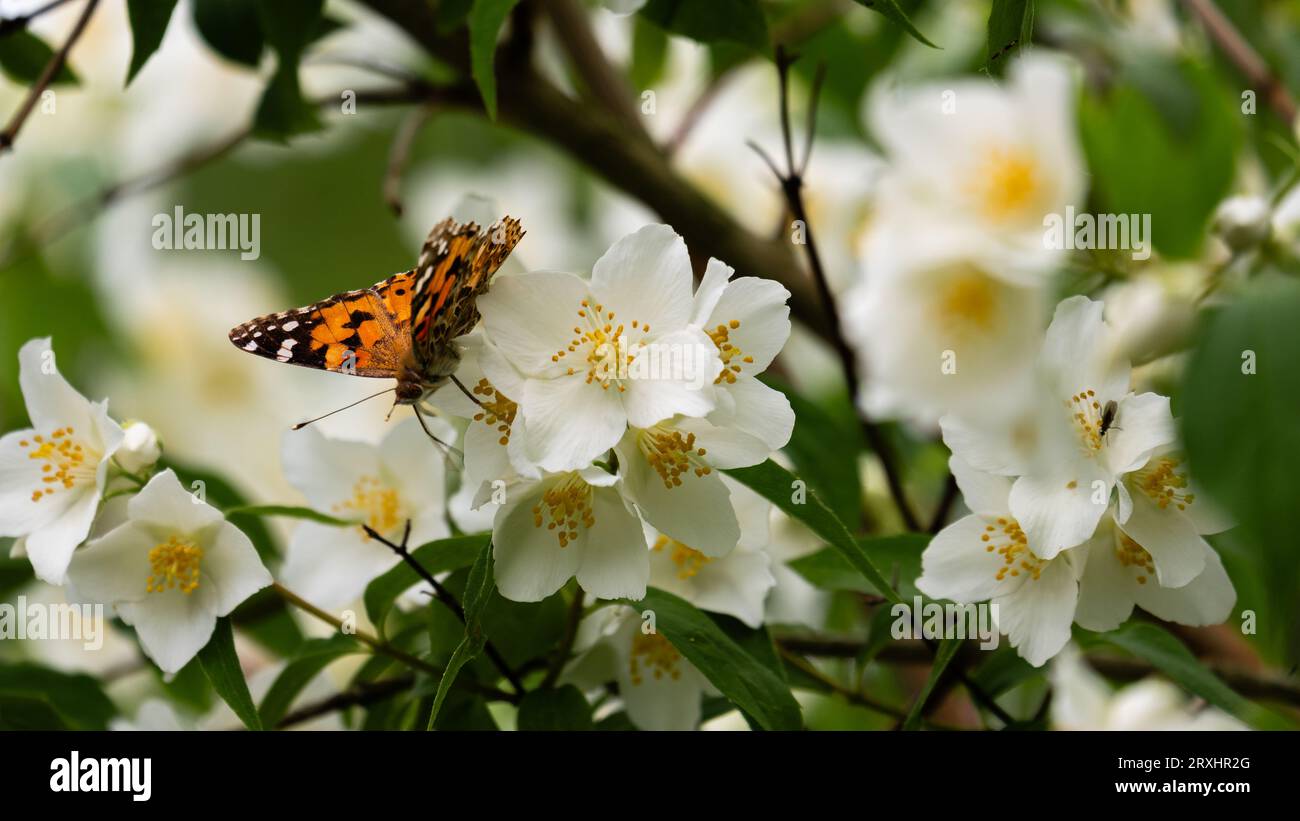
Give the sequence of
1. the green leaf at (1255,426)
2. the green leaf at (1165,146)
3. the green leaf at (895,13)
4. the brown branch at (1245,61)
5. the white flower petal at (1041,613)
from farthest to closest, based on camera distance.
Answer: the brown branch at (1245,61)
the green leaf at (1165,146)
the white flower petal at (1041,613)
the green leaf at (895,13)
the green leaf at (1255,426)

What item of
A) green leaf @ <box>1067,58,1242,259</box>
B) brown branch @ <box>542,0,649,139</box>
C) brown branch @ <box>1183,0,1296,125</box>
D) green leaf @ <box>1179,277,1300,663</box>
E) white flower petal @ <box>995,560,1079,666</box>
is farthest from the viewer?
brown branch @ <box>542,0,649,139</box>

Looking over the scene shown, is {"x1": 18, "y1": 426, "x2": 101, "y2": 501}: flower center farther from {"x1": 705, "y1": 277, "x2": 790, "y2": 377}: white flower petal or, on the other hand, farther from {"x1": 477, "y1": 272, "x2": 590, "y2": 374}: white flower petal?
{"x1": 705, "y1": 277, "x2": 790, "y2": 377}: white flower petal

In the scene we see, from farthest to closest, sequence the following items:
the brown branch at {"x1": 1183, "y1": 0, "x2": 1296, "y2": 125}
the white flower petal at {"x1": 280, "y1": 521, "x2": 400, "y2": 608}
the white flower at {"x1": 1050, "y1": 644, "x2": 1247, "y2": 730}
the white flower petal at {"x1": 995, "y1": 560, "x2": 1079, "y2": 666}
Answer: the brown branch at {"x1": 1183, "y1": 0, "x2": 1296, "y2": 125}, the white flower at {"x1": 1050, "y1": 644, "x2": 1247, "y2": 730}, the white flower petal at {"x1": 280, "y1": 521, "x2": 400, "y2": 608}, the white flower petal at {"x1": 995, "y1": 560, "x2": 1079, "y2": 666}

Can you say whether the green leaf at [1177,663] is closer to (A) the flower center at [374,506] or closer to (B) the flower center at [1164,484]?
(B) the flower center at [1164,484]

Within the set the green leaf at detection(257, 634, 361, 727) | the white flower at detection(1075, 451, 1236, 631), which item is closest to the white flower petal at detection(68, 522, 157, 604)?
the green leaf at detection(257, 634, 361, 727)

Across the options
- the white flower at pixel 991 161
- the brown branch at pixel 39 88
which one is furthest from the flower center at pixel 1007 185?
the brown branch at pixel 39 88

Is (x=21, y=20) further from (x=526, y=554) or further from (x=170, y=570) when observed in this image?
(x=526, y=554)
